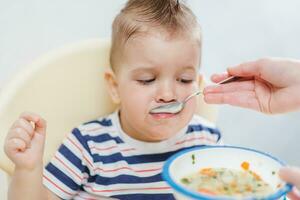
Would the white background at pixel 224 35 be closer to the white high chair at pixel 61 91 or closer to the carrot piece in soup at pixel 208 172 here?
the white high chair at pixel 61 91

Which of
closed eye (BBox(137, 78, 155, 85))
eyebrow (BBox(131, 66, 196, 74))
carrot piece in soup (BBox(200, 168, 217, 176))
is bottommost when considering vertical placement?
carrot piece in soup (BBox(200, 168, 217, 176))

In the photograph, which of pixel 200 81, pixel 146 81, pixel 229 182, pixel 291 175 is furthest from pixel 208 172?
pixel 200 81

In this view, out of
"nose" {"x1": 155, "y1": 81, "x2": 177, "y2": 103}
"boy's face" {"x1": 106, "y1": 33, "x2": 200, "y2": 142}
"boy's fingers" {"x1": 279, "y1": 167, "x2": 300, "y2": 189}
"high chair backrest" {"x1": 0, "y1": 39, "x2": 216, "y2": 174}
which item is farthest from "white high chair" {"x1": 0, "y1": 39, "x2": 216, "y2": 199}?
"boy's fingers" {"x1": 279, "y1": 167, "x2": 300, "y2": 189}

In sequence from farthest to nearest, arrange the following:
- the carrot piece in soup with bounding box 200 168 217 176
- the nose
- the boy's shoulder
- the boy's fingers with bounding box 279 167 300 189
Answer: the boy's shoulder
the nose
the carrot piece in soup with bounding box 200 168 217 176
the boy's fingers with bounding box 279 167 300 189

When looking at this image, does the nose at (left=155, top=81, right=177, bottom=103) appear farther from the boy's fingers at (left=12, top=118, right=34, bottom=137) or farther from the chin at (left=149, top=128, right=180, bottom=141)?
the boy's fingers at (left=12, top=118, right=34, bottom=137)

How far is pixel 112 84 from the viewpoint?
1149 mm

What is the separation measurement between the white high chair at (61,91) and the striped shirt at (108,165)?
0.05m

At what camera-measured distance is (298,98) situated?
1.06 meters

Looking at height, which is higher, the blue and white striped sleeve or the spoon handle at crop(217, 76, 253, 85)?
the spoon handle at crop(217, 76, 253, 85)

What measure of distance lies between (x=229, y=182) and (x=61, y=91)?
499 mm

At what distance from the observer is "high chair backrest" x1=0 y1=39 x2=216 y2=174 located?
1084 millimetres

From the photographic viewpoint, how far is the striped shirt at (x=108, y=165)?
1078mm

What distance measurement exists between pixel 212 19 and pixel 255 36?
16 centimetres

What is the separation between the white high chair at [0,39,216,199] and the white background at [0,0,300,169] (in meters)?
0.27
